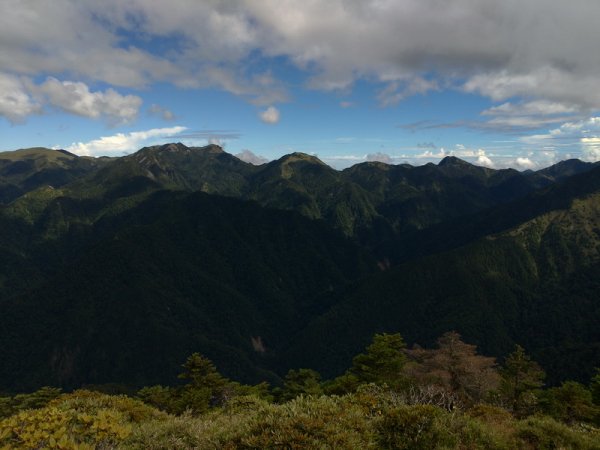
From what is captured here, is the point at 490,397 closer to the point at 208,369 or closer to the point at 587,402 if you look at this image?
the point at 587,402

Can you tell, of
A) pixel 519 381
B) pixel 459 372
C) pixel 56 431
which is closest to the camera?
pixel 56 431

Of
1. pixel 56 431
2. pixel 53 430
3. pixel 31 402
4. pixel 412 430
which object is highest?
pixel 56 431

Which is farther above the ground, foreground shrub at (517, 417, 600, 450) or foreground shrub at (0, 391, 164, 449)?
foreground shrub at (0, 391, 164, 449)

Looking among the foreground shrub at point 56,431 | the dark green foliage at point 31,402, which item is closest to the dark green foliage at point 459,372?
the foreground shrub at point 56,431

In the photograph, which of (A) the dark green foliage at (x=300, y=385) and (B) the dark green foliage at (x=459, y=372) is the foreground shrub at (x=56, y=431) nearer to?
(B) the dark green foliage at (x=459, y=372)

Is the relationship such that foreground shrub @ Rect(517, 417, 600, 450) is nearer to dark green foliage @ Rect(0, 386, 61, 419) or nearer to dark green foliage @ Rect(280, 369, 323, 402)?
dark green foliage @ Rect(280, 369, 323, 402)

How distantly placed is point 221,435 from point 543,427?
17.1 meters

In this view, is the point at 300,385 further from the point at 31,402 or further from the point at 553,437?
the point at 553,437

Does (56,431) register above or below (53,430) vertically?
above

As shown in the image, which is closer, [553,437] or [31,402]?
[553,437]

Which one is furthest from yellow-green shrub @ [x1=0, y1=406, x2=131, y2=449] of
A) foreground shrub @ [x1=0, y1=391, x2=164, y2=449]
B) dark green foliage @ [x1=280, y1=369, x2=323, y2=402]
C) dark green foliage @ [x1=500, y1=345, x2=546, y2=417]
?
dark green foliage @ [x1=500, y1=345, x2=546, y2=417]

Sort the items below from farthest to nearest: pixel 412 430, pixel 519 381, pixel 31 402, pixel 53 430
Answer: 1. pixel 31 402
2. pixel 519 381
3. pixel 412 430
4. pixel 53 430

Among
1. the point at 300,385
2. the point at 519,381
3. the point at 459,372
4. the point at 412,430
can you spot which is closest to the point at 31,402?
the point at 300,385

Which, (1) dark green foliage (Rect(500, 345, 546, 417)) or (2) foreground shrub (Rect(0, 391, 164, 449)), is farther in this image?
(1) dark green foliage (Rect(500, 345, 546, 417))
